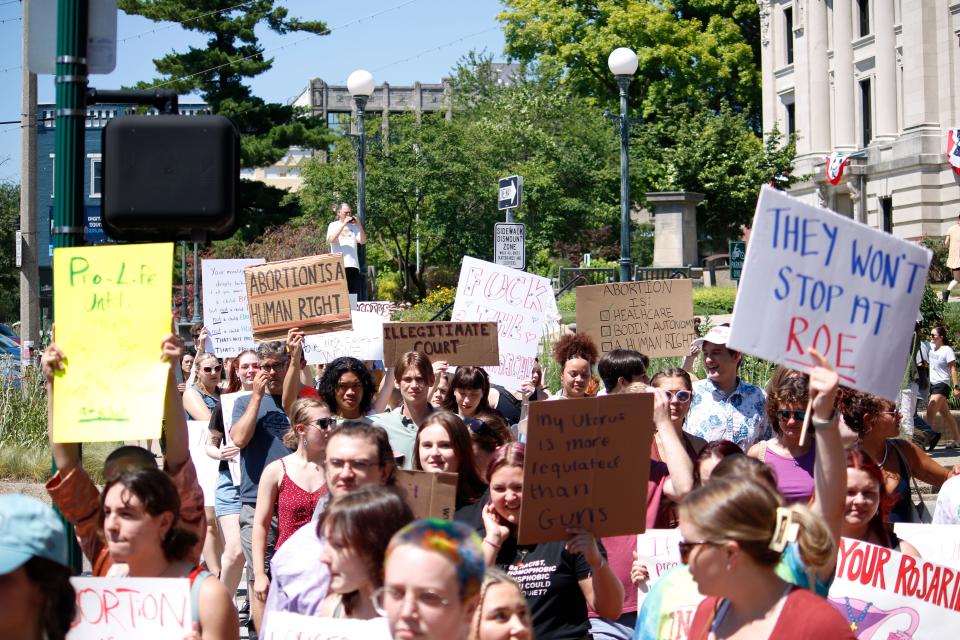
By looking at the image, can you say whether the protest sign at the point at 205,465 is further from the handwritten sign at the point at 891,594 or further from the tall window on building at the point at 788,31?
the tall window on building at the point at 788,31

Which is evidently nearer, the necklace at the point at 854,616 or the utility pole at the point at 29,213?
the necklace at the point at 854,616

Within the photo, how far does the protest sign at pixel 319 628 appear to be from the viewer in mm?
3609

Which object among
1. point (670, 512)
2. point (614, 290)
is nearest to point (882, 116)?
point (614, 290)

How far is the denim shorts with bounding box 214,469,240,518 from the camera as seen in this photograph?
7.54 meters

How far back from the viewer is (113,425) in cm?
424

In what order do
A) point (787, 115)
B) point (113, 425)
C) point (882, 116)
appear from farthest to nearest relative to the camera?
point (787, 115) → point (882, 116) → point (113, 425)

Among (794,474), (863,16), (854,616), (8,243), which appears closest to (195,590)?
(854,616)

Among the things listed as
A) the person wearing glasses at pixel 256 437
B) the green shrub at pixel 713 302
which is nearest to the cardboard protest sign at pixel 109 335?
the person wearing glasses at pixel 256 437

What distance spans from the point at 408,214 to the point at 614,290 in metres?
32.4

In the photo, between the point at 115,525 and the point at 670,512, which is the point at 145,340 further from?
the point at 670,512

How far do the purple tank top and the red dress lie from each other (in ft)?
6.91

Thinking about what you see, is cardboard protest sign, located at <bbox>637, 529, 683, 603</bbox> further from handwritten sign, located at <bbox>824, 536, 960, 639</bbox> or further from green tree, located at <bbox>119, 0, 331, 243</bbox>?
green tree, located at <bbox>119, 0, 331, 243</bbox>

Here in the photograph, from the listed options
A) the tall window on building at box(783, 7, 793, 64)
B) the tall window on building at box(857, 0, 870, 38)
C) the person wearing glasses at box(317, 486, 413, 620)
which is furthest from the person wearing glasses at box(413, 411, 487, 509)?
the tall window on building at box(783, 7, 793, 64)

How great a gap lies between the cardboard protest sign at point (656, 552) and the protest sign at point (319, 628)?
1874mm
